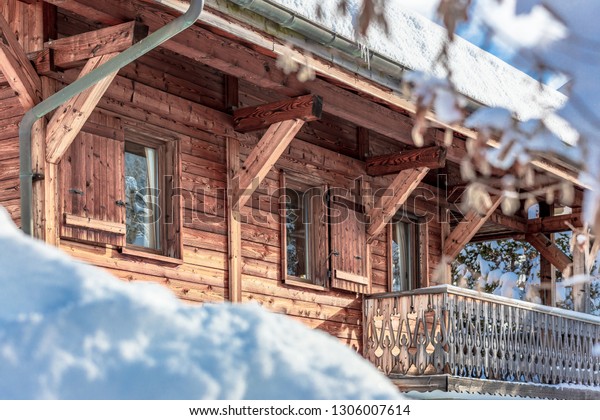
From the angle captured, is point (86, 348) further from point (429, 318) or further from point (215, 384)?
point (429, 318)

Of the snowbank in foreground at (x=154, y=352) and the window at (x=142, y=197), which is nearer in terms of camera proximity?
the snowbank in foreground at (x=154, y=352)

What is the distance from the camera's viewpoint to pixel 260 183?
9.53m

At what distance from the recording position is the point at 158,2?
6605mm

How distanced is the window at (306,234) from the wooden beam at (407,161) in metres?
0.74

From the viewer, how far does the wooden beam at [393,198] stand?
34.0ft

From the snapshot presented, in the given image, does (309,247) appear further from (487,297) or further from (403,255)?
(403,255)

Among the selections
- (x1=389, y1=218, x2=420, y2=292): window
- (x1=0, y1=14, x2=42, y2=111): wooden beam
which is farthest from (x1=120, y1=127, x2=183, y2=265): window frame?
(x1=389, y1=218, x2=420, y2=292): window

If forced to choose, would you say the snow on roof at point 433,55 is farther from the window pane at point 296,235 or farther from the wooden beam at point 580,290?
the wooden beam at point 580,290

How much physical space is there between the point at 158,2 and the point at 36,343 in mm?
3710

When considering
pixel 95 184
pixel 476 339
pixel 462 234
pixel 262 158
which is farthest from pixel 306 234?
pixel 95 184

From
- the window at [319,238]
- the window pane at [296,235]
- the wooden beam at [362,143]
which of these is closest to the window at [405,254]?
the wooden beam at [362,143]

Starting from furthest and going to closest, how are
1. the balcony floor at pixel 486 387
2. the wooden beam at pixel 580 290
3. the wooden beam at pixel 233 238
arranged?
the wooden beam at pixel 580 290, the balcony floor at pixel 486 387, the wooden beam at pixel 233 238

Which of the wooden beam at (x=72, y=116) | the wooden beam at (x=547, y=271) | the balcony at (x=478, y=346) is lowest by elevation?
the balcony at (x=478, y=346)

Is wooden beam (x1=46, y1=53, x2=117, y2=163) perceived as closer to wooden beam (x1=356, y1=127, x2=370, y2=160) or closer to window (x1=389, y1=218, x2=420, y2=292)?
wooden beam (x1=356, y1=127, x2=370, y2=160)
